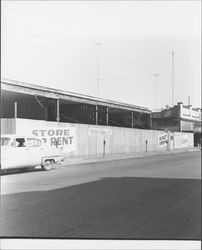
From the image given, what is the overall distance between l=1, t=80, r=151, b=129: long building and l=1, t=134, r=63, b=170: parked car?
419 cm

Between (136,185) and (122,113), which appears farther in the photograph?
(122,113)

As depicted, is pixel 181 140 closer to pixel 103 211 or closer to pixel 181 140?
pixel 181 140

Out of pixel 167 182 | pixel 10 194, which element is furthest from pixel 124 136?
pixel 10 194

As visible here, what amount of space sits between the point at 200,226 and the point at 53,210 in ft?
8.61

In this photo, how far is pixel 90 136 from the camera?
2669 centimetres

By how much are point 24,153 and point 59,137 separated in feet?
27.6

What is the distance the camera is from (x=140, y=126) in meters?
34.3

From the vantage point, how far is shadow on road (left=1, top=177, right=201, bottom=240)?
16.5ft

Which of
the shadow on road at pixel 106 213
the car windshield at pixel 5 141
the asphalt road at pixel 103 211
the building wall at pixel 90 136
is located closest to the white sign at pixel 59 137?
the building wall at pixel 90 136

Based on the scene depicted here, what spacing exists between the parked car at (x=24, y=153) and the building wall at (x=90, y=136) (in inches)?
112

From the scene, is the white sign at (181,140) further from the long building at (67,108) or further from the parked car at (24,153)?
the parked car at (24,153)

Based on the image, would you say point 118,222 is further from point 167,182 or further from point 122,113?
point 122,113

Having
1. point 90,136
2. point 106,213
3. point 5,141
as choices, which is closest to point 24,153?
point 5,141

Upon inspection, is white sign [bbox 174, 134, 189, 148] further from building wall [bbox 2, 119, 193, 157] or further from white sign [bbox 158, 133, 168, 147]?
building wall [bbox 2, 119, 193, 157]
